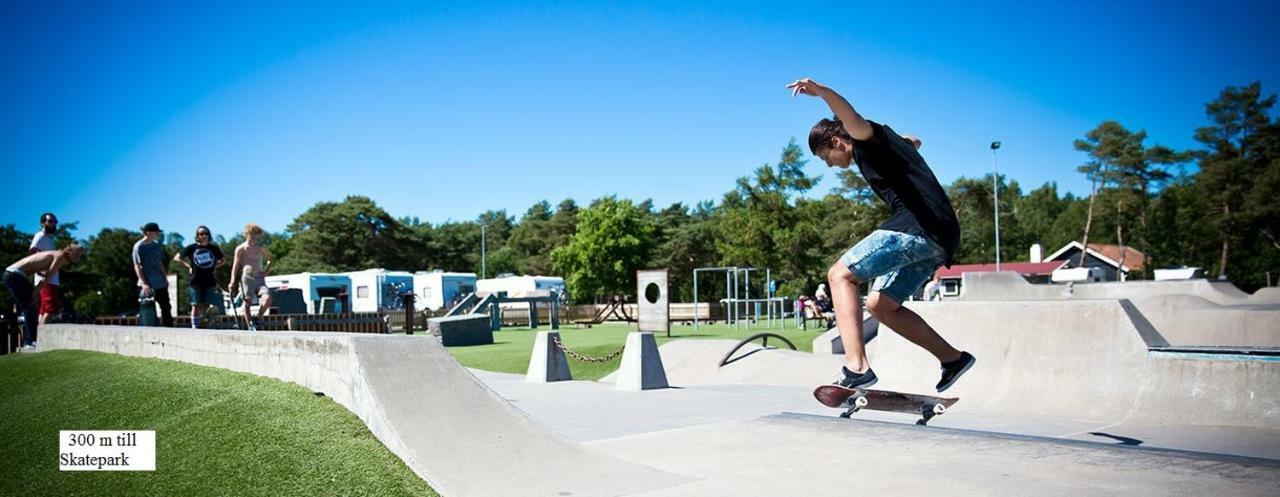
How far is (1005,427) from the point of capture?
778 cm

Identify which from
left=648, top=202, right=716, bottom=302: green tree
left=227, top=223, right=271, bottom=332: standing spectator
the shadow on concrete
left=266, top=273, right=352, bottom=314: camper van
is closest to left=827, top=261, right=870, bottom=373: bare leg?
the shadow on concrete

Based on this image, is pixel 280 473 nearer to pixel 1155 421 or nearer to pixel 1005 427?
pixel 1005 427

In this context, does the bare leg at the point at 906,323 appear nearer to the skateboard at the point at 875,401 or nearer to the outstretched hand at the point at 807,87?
the skateboard at the point at 875,401

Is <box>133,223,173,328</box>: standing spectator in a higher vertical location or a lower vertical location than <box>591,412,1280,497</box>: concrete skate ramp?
higher

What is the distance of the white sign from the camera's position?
4961mm

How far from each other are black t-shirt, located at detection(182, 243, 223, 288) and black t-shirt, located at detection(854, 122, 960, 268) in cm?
1064

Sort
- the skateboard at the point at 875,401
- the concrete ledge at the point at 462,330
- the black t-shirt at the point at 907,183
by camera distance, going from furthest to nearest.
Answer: the concrete ledge at the point at 462,330
the skateboard at the point at 875,401
the black t-shirt at the point at 907,183

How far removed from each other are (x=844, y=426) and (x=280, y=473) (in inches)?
158

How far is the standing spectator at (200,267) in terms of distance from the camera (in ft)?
39.7

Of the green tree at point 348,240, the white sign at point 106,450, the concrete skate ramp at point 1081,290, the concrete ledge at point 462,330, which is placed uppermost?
the green tree at point 348,240

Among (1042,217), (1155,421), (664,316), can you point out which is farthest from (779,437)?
(1042,217)

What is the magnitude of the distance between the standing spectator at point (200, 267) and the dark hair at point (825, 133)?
10203 mm

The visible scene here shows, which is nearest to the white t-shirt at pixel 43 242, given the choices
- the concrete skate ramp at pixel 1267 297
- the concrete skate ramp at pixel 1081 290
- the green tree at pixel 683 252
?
the concrete skate ramp at pixel 1081 290

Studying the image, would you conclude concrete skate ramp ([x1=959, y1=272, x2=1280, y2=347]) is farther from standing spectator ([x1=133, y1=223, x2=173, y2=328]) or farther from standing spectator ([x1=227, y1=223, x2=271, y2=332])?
standing spectator ([x1=133, y1=223, x2=173, y2=328])
